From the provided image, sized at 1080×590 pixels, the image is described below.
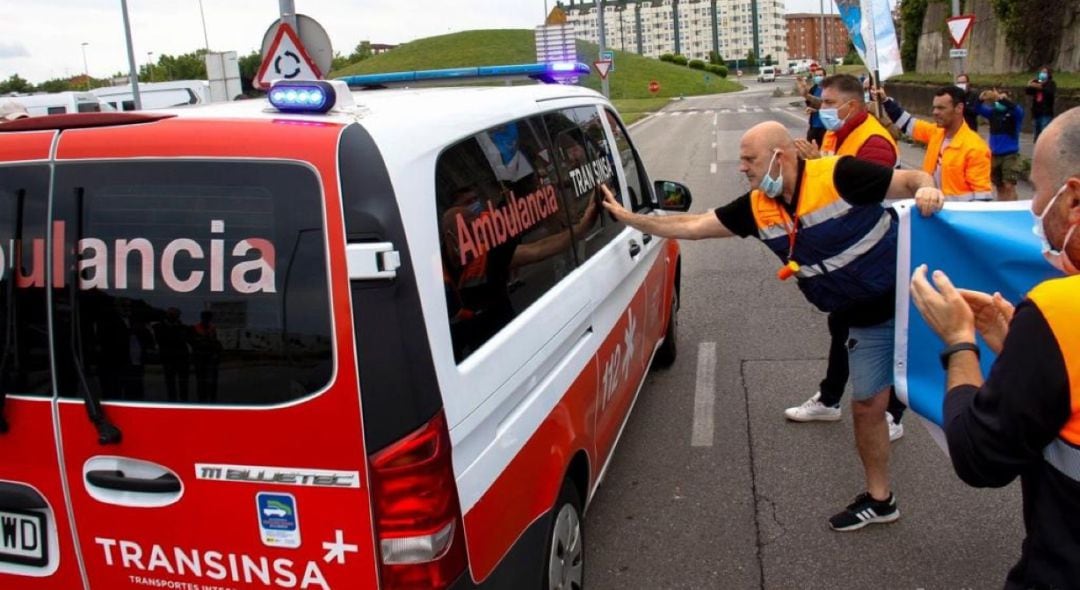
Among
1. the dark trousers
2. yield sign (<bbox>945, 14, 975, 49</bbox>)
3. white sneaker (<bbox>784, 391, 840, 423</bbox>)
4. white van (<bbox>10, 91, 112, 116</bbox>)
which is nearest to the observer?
the dark trousers

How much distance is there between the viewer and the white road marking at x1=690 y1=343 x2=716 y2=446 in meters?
5.05

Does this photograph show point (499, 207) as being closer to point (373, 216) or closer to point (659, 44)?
point (373, 216)

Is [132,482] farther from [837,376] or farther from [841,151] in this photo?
[841,151]

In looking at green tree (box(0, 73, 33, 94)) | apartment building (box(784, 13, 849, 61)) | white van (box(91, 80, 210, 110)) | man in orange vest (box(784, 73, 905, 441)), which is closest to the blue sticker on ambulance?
man in orange vest (box(784, 73, 905, 441))

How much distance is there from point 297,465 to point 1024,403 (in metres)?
1.55

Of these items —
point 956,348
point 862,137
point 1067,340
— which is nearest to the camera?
point 1067,340

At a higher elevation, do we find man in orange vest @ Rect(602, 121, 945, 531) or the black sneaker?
man in orange vest @ Rect(602, 121, 945, 531)

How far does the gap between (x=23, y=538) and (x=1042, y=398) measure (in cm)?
242

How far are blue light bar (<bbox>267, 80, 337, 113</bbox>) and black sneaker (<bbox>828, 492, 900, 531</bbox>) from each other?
290 centimetres

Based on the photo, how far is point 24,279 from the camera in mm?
2205

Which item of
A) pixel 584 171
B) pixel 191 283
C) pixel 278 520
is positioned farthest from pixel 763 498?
pixel 191 283

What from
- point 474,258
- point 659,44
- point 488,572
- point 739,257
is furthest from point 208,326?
point 659,44

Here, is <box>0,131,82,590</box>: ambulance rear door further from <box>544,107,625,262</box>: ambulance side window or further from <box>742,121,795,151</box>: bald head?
<box>742,121,795,151</box>: bald head

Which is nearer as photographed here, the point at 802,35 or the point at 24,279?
the point at 24,279
